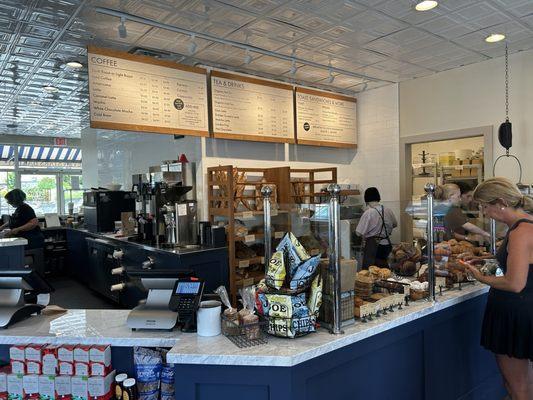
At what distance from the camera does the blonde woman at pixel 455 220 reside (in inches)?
103

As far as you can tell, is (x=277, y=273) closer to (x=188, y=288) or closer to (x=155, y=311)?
(x=188, y=288)

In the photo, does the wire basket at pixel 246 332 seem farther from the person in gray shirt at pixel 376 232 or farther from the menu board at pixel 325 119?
the menu board at pixel 325 119

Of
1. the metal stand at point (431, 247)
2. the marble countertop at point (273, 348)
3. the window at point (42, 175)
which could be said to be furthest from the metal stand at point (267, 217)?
the window at point (42, 175)

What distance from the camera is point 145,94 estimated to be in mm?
4105

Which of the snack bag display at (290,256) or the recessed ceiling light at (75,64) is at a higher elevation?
the recessed ceiling light at (75,64)

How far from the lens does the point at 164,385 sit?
176cm

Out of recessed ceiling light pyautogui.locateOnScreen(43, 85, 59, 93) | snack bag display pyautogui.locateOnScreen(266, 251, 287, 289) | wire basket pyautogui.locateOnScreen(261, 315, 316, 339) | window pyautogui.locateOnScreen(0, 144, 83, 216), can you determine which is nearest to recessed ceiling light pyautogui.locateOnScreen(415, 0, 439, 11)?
snack bag display pyautogui.locateOnScreen(266, 251, 287, 289)

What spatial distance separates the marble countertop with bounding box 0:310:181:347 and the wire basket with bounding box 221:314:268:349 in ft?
0.75

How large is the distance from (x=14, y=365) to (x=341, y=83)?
16.9ft

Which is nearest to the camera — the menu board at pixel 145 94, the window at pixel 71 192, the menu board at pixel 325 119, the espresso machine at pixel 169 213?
the menu board at pixel 145 94

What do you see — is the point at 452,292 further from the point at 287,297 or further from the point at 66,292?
the point at 66,292

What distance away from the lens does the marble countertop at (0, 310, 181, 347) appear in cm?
175

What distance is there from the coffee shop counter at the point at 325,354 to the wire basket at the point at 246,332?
1.4 inches

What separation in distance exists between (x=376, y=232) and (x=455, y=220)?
20.8 inches
